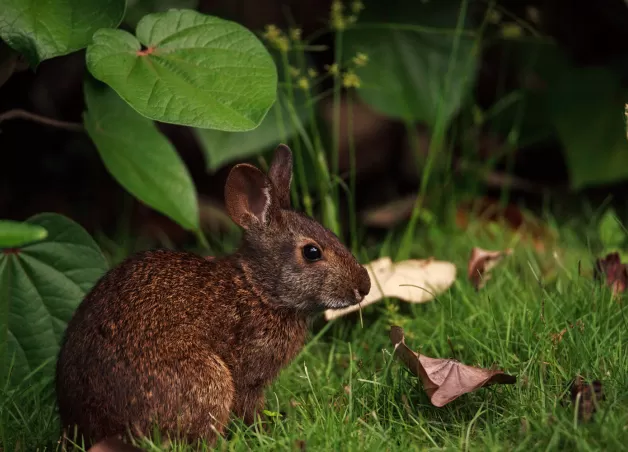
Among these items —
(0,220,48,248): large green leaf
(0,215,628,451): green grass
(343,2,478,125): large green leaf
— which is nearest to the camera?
(0,220,48,248): large green leaf

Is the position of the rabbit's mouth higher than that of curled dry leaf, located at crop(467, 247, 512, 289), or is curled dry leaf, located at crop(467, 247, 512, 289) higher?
the rabbit's mouth

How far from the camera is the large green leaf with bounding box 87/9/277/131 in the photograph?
128 inches

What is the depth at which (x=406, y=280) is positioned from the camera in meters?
4.01

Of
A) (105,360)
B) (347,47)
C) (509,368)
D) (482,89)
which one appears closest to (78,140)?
(347,47)

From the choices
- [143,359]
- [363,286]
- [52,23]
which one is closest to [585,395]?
[363,286]

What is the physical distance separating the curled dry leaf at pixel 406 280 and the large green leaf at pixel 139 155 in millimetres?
792

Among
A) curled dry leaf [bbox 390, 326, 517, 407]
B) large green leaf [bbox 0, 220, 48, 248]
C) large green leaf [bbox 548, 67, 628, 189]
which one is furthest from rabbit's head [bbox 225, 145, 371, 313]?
large green leaf [bbox 548, 67, 628, 189]

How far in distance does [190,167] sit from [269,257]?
114 inches

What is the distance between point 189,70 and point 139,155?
564 mm

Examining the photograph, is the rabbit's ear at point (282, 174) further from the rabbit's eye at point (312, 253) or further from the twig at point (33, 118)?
the twig at point (33, 118)

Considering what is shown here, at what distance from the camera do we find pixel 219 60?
350 centimetres

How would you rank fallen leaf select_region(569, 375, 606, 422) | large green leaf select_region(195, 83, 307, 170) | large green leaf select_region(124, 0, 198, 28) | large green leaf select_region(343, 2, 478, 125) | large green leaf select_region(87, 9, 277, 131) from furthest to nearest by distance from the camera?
1. large green leaf select_region(343, 2, 478, 125)
2. large green leaf select_region(195, 83, 307, 170)
3. large green leaf select_region(124, 0, 198, 28)
4. large green leaf select_region(87, 9, 277, 131)
5. fallen leaf select_region(569, 375, 606, 422)

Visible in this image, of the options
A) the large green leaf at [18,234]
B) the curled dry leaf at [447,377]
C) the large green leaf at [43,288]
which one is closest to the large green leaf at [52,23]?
the large green leaf at [43,288]

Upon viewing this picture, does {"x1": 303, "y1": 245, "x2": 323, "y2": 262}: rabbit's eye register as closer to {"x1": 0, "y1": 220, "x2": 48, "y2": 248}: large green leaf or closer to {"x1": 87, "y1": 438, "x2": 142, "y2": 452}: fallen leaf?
{"x1": 87, "y1": 438, "x2": 142, "y2": 452}: fallen leaf
